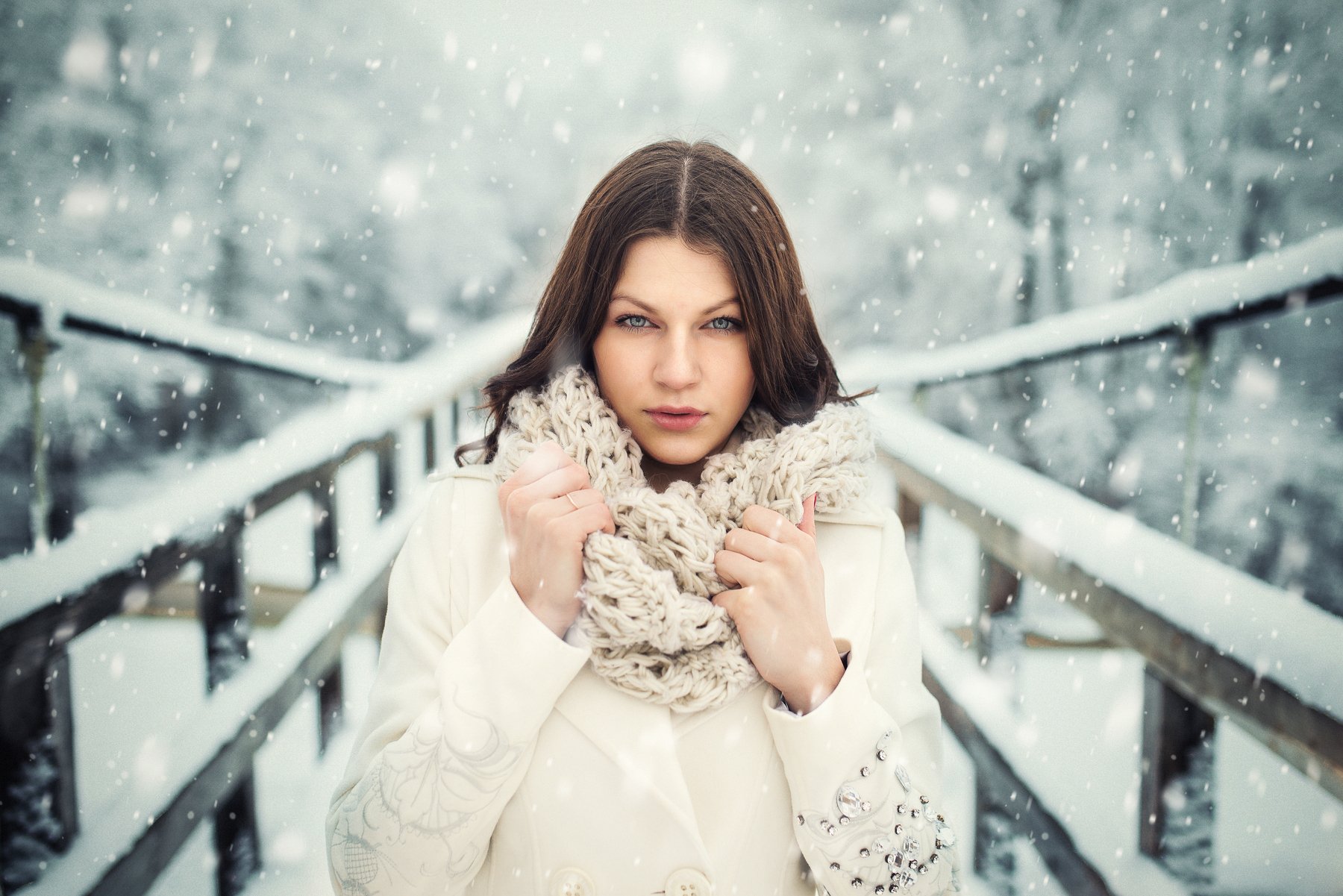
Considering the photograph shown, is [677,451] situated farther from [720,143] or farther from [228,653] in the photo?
[720,143]

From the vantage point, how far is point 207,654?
160cm

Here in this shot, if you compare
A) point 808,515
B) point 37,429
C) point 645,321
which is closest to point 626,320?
point 645,321

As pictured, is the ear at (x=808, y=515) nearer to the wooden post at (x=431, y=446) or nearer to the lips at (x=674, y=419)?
the lips at (x=674, y=419)

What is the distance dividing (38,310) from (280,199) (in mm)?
1840

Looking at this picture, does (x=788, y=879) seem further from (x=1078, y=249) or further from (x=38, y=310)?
(x=1078, y=249)

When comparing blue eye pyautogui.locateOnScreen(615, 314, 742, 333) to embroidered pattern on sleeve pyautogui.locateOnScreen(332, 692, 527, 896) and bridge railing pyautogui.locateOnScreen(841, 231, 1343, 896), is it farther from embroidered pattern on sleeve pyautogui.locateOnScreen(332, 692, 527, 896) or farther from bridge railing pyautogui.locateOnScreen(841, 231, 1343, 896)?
embroidered pattern on sleeve pyautogui.locateOnScreen(332, 692, 527, 896)

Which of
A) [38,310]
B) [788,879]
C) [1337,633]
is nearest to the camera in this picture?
[1337,633]

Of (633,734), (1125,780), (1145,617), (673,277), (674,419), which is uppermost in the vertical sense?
(673,277)

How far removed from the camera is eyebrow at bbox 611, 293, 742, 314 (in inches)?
36.3

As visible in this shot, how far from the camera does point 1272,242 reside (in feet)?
7.99

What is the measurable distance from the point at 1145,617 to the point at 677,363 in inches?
31.4

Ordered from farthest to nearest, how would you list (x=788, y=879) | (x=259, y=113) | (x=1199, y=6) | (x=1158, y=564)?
(x=259, y=113) < (x=1199, y=6) < (x=1158, y=564) < (x=788, y=879)

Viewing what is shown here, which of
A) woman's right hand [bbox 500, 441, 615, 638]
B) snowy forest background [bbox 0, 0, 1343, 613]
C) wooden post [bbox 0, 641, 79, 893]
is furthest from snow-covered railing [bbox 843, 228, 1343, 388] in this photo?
wooden post [bbox 0, 641, 79, 893]

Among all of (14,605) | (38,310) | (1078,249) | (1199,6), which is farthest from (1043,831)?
(1199,6)
